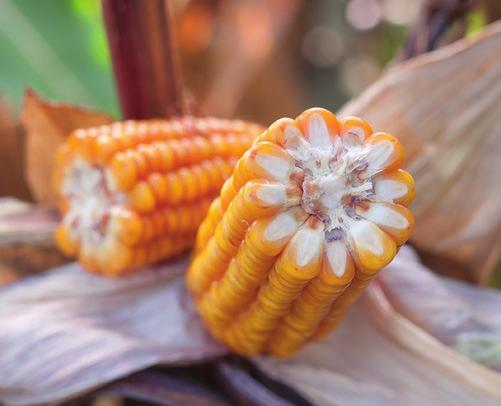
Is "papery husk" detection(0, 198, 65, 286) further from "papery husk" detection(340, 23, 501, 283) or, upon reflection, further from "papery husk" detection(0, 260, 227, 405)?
"papery husk" detection(340, 23, 501, 283)

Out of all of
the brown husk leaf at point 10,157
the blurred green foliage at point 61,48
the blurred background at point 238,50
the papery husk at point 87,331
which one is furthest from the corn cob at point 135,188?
the blurred green foliage at point 61,48

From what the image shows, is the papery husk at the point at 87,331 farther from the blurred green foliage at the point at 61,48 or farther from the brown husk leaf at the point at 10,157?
the blurred green foliage at the point at 61,48

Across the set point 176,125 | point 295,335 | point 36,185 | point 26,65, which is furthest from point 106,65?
point 295,335

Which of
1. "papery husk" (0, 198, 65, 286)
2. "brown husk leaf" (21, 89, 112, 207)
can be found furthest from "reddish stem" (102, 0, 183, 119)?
"papery husk" (0, 198, 65, 286)

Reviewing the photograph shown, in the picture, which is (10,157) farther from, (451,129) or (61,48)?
(451,129)

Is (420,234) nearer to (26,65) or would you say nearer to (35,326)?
(35,326)

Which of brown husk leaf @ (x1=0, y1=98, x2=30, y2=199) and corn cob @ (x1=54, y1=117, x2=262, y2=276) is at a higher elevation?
brown husk leaf @ (x1=0, y1=98, x2=30, y2=199)
